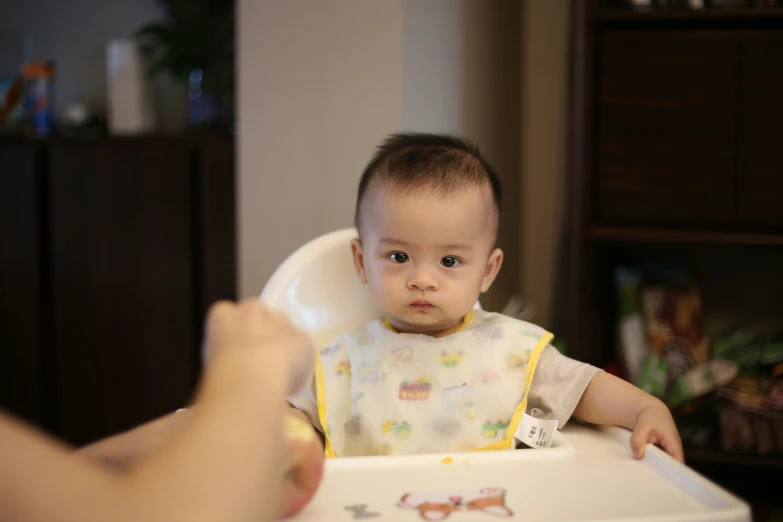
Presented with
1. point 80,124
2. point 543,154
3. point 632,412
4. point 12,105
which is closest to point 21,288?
point 80,124

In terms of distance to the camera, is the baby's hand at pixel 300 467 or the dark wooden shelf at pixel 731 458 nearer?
the baby's hand at pixel 300 467

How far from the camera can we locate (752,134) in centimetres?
176

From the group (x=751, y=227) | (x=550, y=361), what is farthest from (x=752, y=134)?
(x=550, y=361)

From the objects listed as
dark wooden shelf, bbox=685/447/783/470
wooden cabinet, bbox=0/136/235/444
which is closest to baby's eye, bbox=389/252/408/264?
dark wooden shelf, bbox=685/447/783/470

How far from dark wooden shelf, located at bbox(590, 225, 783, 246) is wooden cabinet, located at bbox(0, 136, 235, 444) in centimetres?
103

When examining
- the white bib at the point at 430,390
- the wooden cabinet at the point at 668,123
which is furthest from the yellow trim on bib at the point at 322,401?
the wooden cabinet at the point at 668,123

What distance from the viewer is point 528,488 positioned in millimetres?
764

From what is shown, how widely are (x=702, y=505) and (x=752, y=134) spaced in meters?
1.27

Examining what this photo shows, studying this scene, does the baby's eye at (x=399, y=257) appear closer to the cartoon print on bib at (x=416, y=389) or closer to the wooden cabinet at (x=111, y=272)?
the cartoon print on bib at (x=416, y=389)

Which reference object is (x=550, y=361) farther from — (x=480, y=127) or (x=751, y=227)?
(x=480, y=127)

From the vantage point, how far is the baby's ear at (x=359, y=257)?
1104 millimetres

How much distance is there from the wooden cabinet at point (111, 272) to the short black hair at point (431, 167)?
1281 mm

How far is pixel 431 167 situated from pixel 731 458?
4.02 feet

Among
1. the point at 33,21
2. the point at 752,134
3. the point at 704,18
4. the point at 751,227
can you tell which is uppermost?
the point at 33,21
